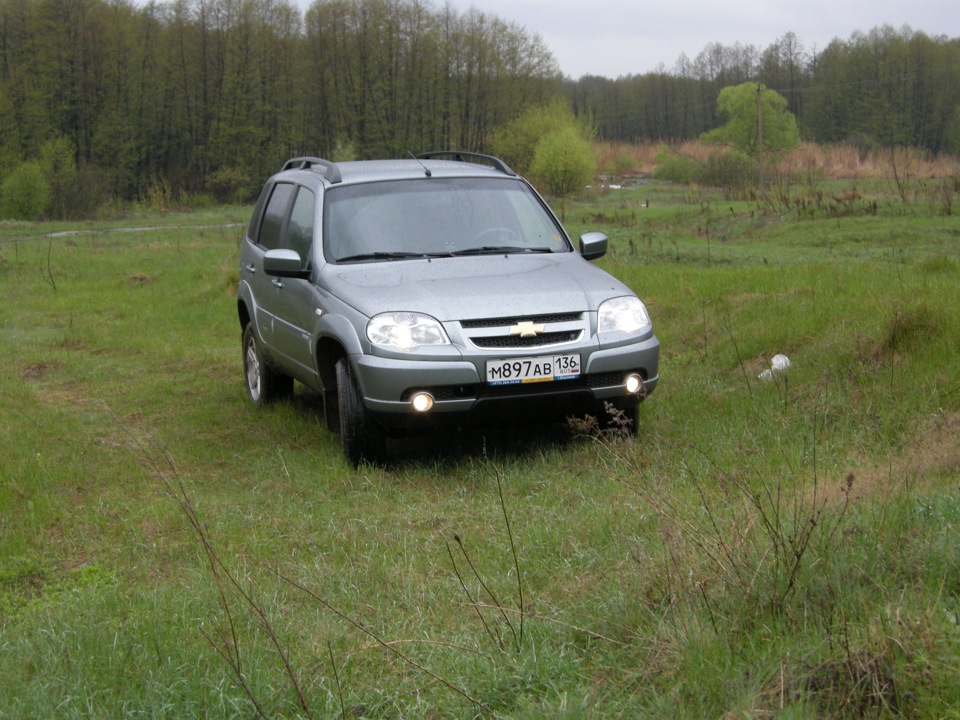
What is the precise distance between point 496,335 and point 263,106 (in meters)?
81.7

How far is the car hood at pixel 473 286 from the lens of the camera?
6.23m

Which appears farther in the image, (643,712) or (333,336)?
(333,336)

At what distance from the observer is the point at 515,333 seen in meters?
6.14

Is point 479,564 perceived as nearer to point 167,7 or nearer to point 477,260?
point 477,260

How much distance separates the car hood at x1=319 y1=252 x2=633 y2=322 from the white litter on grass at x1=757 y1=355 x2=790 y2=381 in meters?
1.68

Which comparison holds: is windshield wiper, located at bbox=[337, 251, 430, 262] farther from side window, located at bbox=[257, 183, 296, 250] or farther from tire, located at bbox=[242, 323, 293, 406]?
tire, located at bbox=[242, 323, 293, 406]

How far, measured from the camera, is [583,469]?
6.07 m

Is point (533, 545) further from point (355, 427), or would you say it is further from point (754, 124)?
point (754, 124)

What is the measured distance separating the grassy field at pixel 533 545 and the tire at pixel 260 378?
0.18m

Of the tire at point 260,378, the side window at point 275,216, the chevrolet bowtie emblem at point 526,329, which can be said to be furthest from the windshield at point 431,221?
the tire at point 260,378

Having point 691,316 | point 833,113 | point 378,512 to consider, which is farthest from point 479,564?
point 833,113

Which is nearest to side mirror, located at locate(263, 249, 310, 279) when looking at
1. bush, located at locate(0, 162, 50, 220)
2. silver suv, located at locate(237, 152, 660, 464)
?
silver suv, located at locate(237, 152, 660, 464)

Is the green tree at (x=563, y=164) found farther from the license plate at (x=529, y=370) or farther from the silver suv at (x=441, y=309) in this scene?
the license plate at (x=529, y=370)

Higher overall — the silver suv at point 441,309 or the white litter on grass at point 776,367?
the silver suv at point 441,309
